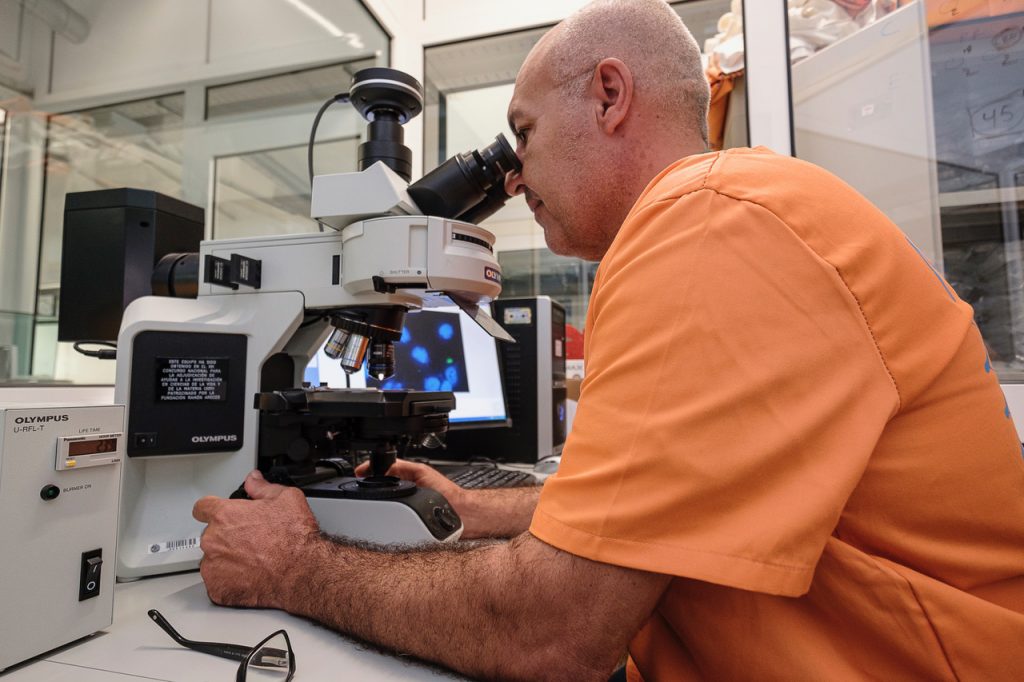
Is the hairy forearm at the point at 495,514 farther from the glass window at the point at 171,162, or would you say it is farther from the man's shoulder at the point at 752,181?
the glass window at the point at 171,162

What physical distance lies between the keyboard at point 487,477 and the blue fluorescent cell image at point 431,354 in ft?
0.87

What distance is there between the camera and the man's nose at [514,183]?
0.91 m

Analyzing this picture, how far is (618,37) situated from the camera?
87cm

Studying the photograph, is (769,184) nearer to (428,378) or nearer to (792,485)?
(792,485)

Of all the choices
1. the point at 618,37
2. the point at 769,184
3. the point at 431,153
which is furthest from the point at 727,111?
the point at 769,184

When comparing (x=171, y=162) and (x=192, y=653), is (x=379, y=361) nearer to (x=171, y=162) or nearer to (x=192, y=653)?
(x=192, y=653)

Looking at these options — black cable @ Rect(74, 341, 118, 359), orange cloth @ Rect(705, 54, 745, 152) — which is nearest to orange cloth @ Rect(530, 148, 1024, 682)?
black cable @ Rect(74, 341, 118, 359)

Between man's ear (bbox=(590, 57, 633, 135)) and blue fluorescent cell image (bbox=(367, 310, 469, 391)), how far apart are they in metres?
0.89

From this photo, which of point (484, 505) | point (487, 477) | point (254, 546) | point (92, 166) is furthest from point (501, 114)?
point (254, 546)

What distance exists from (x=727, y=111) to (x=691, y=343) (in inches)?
67.4

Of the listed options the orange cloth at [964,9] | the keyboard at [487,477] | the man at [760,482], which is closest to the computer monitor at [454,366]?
the keyboard at [487,477]

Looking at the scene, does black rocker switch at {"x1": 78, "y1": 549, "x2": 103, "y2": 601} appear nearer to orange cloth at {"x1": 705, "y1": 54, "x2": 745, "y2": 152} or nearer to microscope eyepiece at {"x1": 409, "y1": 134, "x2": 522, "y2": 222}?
microscope eyepiece at {"x1": 409, "y1": 134, "x2": 522, "y2": 222}

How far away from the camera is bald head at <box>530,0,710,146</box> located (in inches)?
33.6

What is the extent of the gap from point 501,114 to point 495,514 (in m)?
2.40
